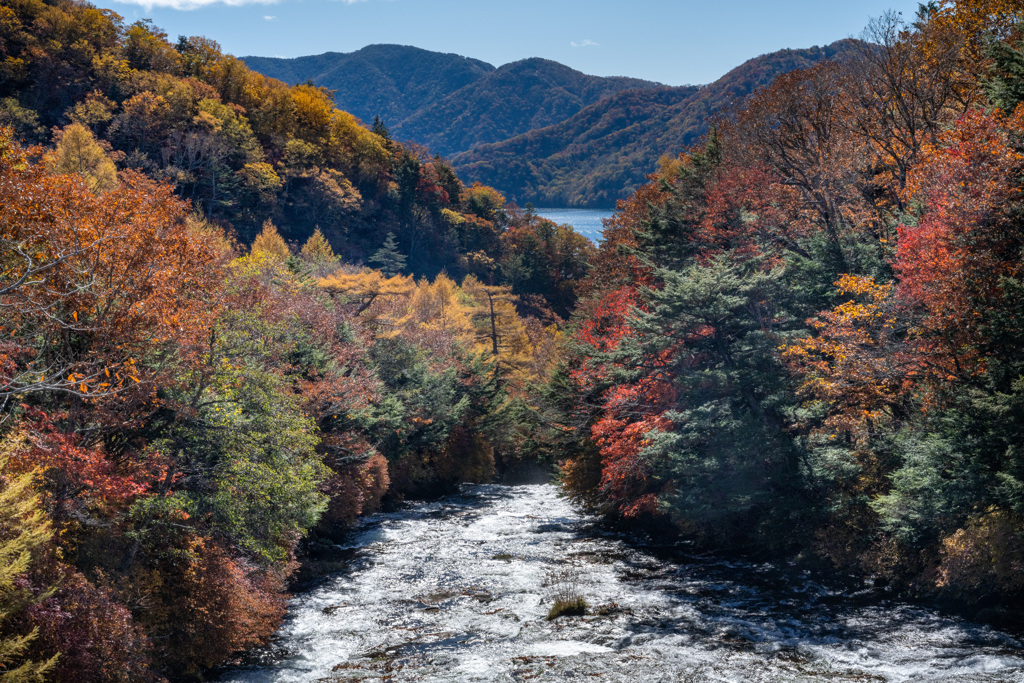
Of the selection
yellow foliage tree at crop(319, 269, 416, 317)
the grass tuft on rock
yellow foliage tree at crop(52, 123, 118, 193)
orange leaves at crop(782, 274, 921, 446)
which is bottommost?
the grass tuft on rock

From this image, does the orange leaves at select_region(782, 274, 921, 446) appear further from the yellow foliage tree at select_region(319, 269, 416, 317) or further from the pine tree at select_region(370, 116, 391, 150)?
the pine tree at select_region(370, 116, 391, 150)

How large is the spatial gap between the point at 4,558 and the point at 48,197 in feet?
29.8

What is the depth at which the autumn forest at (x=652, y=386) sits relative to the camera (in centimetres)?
1465

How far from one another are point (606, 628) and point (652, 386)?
13140 millimetres

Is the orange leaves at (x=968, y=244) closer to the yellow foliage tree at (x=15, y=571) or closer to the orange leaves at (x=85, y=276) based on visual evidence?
the orange leaves at (x=85, y=276)

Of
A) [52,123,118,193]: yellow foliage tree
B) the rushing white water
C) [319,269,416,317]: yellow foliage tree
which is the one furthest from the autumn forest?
[52,123,118,193]: yellow foliage tree

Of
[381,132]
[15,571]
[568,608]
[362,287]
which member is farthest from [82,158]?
[381,132]

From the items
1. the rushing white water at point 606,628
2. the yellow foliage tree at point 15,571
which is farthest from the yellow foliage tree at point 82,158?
the yellow foliage tree at point 15,571

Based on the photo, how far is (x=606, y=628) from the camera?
61.7 feet

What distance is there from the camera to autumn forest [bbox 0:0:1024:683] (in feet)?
48.1

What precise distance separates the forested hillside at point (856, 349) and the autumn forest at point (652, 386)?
0.12 meters

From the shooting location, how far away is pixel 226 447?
58.4 ft

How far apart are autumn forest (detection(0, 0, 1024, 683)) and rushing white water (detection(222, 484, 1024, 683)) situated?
170 cm

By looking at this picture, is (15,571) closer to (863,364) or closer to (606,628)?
(606,628)
